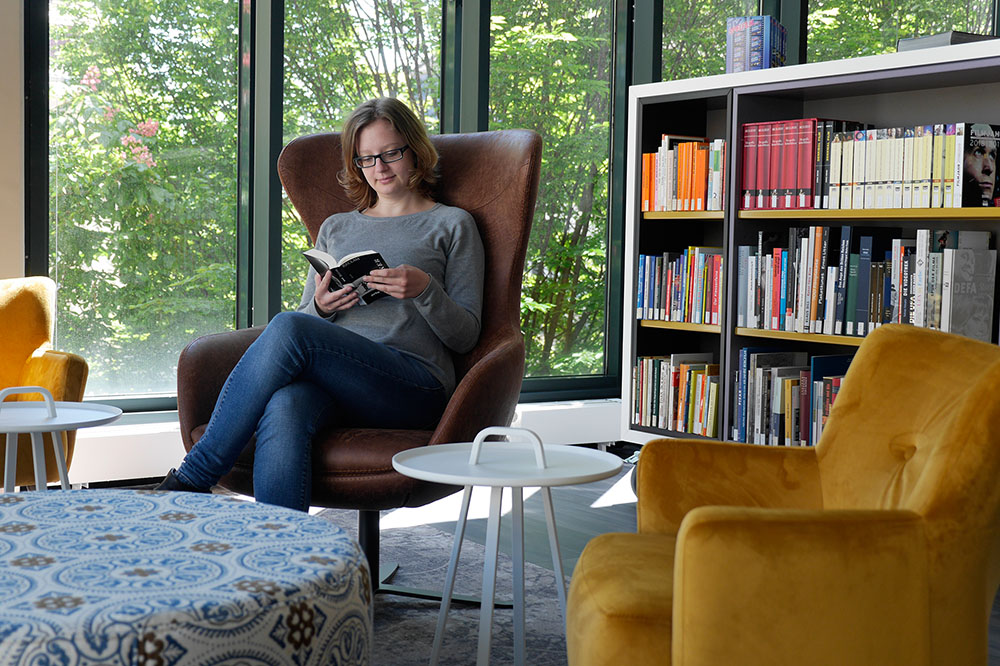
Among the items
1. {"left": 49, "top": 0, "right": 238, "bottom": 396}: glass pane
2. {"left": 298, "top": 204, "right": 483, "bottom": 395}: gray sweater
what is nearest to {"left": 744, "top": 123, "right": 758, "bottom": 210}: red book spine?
{"left": 298, "top": 204, "right": 483, "bottom": 395}: gray sweater

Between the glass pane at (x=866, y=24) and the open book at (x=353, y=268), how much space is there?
3.03 m

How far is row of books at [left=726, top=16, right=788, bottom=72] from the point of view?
3379 millimetres

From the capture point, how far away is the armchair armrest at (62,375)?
9.32 ft

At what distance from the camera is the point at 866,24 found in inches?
189

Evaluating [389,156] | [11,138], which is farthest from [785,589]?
[11,138]

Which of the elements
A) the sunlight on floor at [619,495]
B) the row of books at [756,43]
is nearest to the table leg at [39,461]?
the sunlight on floor at [619,495]

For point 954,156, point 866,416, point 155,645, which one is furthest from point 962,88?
point 155,645

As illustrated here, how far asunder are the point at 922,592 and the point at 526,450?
32.9 inches

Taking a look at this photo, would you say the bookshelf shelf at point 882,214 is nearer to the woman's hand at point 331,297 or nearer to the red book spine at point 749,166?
the red book spine at point 749,166

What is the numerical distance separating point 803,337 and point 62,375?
6.83 feet

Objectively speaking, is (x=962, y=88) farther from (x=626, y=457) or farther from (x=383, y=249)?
(x=626, y=457)

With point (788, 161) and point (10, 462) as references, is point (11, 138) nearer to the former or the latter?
point (10, 462)

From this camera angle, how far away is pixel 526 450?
2.02 meters

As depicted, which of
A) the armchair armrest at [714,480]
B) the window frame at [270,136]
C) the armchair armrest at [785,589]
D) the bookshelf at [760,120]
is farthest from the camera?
the window frame at [270,136]
